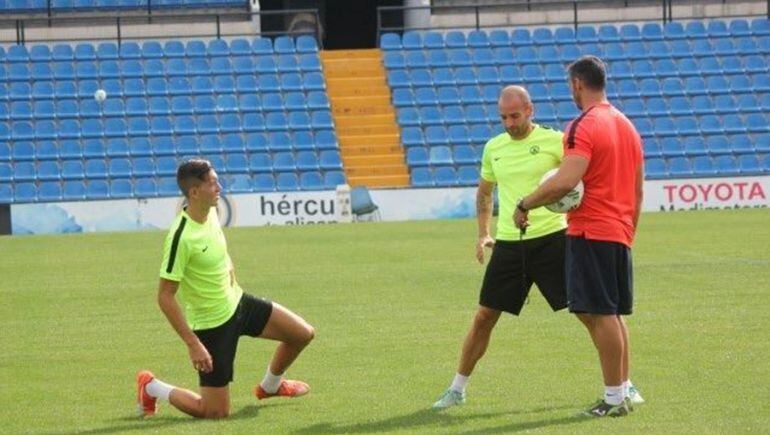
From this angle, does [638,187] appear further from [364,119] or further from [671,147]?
[364,119]

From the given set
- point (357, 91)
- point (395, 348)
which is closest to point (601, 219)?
point (395, 348)

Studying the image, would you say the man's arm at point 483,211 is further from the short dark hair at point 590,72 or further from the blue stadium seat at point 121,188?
the blue stadium seat at point 121,188

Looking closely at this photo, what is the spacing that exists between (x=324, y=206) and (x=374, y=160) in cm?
379

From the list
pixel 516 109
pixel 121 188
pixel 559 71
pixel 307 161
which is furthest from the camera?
pixel 559 71

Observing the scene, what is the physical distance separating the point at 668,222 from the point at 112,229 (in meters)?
11.0

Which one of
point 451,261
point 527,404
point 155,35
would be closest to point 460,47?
point 155,35

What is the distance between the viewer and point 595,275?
8766mm

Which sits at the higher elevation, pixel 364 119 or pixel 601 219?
pixel 364 119

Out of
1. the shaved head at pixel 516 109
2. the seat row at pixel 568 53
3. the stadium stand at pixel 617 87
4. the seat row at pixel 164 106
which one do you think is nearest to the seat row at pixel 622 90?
the stadium stand at pixel 617 87

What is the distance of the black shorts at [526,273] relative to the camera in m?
9.69

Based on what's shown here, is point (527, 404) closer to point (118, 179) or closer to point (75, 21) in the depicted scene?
point (118, 179)

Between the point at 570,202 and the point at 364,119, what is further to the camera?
the point at 364,119

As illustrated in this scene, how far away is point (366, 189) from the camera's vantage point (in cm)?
3253

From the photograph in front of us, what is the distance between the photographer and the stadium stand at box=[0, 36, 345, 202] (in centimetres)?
A: 3422
